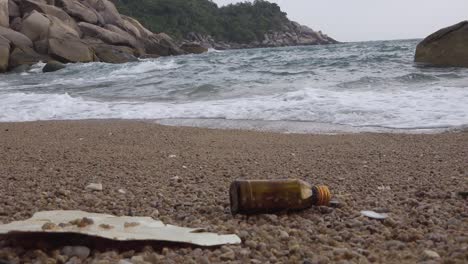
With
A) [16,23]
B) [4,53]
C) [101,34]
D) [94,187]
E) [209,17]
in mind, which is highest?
[209,17]

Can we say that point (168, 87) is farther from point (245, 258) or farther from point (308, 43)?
point (308, 43)

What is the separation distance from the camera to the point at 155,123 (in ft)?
20.9

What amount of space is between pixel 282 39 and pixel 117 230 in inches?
2594

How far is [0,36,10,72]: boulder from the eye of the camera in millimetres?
17809

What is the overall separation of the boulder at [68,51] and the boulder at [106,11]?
968 cm

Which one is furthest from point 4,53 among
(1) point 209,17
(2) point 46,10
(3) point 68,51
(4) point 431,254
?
(1) point 209,17

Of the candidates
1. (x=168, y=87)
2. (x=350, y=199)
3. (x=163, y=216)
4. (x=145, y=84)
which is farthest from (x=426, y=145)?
(x=145, y=84)

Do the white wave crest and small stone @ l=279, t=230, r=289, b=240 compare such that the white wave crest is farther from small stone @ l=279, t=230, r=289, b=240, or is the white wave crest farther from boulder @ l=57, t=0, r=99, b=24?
A: boulder @ l=57, t=0, r=99, b=24

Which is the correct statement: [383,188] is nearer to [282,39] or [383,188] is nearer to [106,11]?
[106,11]

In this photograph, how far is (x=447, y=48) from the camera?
13812 mm

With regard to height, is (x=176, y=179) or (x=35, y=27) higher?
(x=35, y=27)

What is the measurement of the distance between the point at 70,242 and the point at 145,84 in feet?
34.0

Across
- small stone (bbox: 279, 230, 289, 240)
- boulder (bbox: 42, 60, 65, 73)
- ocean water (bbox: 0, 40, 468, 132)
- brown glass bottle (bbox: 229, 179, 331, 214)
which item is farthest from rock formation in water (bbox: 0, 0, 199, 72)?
small stone (bbox: 279, 230, 289, 240)

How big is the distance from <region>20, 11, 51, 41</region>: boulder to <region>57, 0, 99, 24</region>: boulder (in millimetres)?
5600
